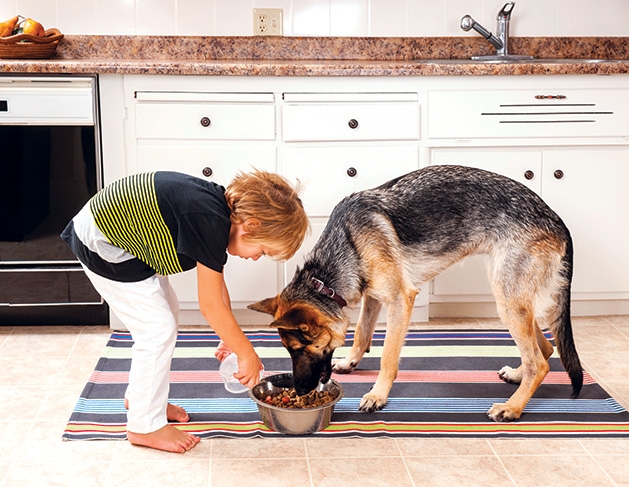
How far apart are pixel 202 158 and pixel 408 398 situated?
4.26ft

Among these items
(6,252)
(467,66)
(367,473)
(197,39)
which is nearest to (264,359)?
(367,473)

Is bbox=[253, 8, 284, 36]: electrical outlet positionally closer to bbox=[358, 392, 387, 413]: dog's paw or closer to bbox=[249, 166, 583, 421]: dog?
bbox=[249, 166, 583, 421]: dog

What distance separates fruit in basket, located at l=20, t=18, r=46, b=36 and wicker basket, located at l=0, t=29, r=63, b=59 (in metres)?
0.03

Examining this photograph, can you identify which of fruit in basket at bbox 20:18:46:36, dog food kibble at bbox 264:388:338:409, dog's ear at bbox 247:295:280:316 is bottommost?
dog food kibble at bbox 264:388:338:409

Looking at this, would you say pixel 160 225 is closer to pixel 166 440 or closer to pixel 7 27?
pixel 166 440

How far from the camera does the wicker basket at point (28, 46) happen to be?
347 centimetres

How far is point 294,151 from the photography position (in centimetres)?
344

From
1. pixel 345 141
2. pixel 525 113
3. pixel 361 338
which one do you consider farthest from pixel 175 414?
pixel 525 113

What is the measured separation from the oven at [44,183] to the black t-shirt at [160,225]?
3.51 ft

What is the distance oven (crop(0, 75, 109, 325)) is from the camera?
3316 mm

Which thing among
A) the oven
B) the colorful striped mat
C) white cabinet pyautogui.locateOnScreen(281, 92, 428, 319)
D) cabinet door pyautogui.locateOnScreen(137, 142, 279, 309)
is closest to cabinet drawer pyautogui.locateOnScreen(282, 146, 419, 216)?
white cabinet pyautogui.locateOnScreen(281, 92, 428, 319)

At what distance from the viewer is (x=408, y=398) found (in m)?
2.86

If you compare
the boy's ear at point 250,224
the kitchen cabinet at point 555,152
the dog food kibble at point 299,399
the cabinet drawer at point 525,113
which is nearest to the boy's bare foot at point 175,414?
the dog food kibble at point 299,399

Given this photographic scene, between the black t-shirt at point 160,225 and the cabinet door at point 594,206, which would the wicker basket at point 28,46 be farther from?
the cabinet door at point 594,206
